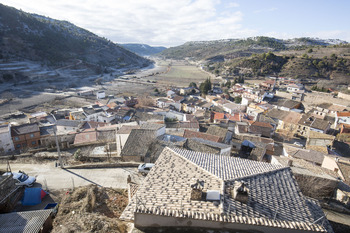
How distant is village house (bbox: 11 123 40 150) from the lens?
20.2 m

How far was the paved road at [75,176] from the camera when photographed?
1045cm

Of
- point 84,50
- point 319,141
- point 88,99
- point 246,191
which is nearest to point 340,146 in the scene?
point 319,141

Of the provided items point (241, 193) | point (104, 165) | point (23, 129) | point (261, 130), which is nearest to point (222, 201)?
point (241, 193)

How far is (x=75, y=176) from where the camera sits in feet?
36.3

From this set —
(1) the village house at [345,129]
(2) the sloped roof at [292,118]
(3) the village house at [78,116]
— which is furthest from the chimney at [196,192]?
(1) the village house at [345,129]

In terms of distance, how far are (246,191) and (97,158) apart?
1081 cm

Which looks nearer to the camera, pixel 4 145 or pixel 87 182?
pixel 87 182

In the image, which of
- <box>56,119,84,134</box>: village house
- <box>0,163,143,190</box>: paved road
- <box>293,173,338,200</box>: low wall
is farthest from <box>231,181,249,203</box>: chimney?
<box>56,119,84,134</box>: village house

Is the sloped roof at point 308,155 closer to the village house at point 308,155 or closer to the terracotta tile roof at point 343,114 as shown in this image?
the village house at point 308,155

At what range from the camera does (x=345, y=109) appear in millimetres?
34344

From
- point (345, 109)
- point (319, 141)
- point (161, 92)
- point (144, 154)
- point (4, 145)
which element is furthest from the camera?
point (161, 92)

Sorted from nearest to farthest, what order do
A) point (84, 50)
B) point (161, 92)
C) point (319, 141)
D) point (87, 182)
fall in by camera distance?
point (87, 182) → point (319, 141) → point (161, 92) → point (84, 50)

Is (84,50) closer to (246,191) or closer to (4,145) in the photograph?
(4,145)

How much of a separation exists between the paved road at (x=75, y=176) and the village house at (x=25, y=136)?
30.6 ft
